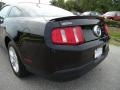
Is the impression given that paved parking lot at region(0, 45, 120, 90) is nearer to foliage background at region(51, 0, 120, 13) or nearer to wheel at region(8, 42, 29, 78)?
wheel at region(8, 42, 29, 78)

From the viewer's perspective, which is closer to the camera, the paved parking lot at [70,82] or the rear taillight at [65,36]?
the rear taillight at [65,36]

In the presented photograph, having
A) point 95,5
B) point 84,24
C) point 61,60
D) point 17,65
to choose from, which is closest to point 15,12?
point 17,65

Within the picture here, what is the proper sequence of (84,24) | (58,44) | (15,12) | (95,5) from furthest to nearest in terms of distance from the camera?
(95,5), (15,12), (84,24), (58,44)

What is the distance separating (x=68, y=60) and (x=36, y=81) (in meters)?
1.03

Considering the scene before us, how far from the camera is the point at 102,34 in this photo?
11.5 ft

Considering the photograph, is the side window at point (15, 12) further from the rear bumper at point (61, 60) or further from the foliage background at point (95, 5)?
the foliage background at point (95, 5)

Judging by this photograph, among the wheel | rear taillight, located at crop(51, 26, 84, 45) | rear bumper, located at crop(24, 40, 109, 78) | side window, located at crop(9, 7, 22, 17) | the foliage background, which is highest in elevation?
side window, located at crop(9, 7, 22, 17)

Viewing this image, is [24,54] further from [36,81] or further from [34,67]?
[36,81]

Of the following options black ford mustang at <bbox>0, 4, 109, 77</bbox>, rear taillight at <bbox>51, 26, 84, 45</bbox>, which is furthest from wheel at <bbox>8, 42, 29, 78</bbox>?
rear taillight at <bbox>51, 26, 84, 45</bbox>

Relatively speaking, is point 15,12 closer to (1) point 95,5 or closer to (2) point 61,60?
(2) point 61,60

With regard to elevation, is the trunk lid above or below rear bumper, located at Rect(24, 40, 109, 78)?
above

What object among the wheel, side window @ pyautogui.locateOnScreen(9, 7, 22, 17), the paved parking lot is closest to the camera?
the paved parking lot

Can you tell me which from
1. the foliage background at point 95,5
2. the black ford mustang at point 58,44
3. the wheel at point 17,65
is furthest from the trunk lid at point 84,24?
the foliage background at point 95,5

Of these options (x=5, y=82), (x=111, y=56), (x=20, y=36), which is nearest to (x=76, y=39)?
(x=20, y=36)
